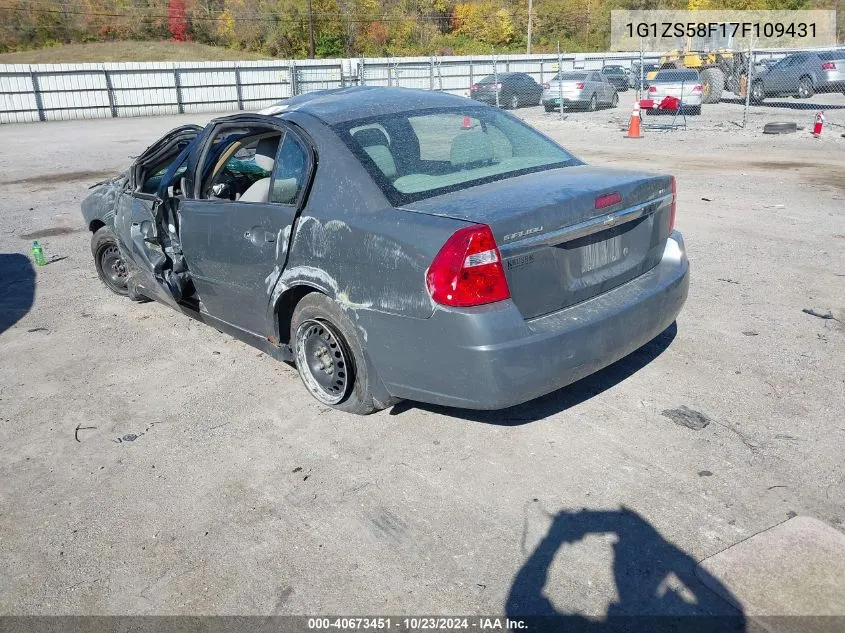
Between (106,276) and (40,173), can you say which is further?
(40,173)

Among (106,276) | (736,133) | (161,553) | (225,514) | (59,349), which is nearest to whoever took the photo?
(161,553)

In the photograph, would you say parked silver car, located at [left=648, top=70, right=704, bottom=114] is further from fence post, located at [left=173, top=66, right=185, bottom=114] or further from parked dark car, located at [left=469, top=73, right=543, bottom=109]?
fence post, located at [left=173, top=66, right=185, bottom=114]

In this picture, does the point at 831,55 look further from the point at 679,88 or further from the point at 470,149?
the point at 470,149

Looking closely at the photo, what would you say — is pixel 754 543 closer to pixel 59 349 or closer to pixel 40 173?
pixel 59 349

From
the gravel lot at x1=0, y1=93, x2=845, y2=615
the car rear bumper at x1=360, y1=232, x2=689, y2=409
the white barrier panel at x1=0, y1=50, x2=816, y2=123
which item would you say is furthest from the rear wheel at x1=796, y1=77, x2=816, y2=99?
the car rear bumper at x1=360, y1=232, x2=689, y2=409

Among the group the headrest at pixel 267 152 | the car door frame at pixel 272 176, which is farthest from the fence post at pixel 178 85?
the headrest at pixel 267 152

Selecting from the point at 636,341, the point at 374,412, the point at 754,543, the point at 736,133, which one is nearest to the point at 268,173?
the point at 374,412

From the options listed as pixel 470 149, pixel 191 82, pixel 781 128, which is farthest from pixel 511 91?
pixel 470 149

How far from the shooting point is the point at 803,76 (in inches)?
944

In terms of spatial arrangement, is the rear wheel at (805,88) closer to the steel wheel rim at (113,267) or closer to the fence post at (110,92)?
the steel wheel rim at (113,267)

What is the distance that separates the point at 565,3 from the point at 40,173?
71.7m

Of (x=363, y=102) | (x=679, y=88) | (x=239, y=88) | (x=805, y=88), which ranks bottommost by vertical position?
(x=805, y=88)

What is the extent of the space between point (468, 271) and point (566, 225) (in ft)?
1.89

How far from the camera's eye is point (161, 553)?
9.68 feet
